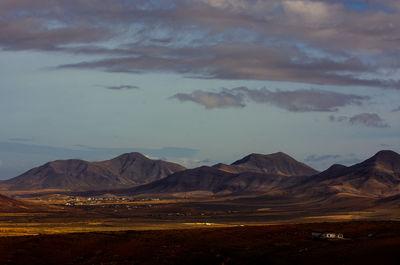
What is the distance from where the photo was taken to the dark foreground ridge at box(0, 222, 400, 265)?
6266cm

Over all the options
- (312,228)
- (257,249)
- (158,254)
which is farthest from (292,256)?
(312,228)

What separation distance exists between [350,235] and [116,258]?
106ft

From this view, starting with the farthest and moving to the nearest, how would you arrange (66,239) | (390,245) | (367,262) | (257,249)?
(66,239), (257,249), (390,245), (367,262)

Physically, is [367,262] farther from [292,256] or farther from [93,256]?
[93,256]

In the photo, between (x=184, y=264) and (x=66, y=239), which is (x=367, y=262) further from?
(x=66, y=239)

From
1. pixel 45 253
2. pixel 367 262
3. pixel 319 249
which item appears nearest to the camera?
pixel 367 262

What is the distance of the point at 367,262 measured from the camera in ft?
185

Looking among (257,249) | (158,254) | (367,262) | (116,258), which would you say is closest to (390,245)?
(367,262)

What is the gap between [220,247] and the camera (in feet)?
252

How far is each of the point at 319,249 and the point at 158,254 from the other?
21134mm

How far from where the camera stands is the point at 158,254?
75.5 meters

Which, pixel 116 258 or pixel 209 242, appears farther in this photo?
pixel 209 242

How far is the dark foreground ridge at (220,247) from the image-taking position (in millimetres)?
62656

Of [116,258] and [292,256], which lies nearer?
[292,256]
